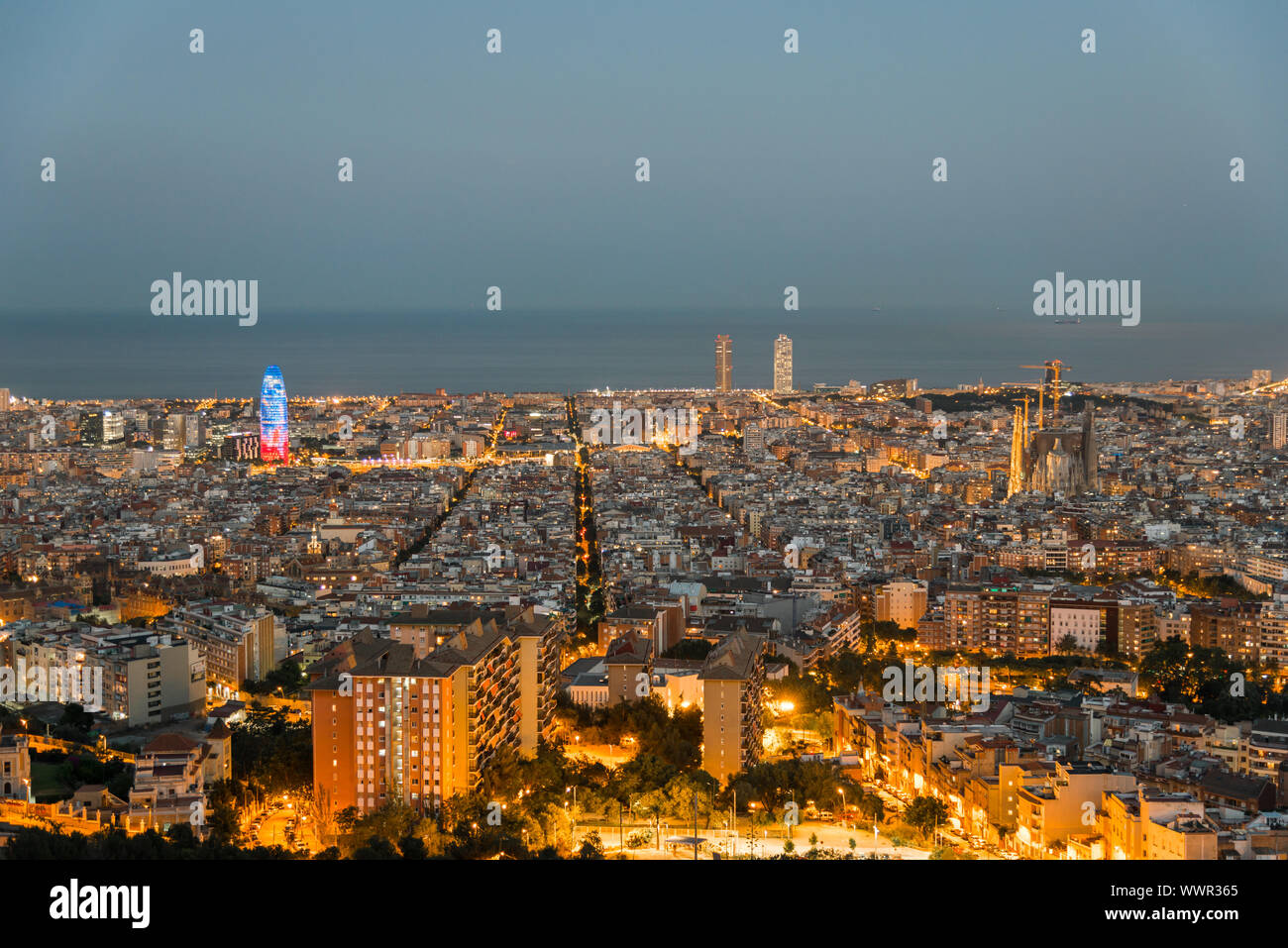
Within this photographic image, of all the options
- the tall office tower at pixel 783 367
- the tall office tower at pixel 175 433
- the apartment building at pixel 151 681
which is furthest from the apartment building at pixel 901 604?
the tall office tower at pixel 783 367

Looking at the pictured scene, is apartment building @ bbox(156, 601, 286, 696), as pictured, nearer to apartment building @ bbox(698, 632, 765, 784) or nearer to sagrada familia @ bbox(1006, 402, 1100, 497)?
apartment building @ bbox(698, 632, 765, 784)

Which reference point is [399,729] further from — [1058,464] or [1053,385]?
[1053,385]

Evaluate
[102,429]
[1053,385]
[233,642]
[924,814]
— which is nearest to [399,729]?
[924,814]

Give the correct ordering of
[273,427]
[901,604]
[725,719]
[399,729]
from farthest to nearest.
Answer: [273,427], [901,604], [725,719], [399,729]

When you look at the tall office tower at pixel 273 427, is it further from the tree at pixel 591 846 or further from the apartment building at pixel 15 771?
the tree at pixel 591 846

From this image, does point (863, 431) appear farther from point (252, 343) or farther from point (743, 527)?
point (252, 343)

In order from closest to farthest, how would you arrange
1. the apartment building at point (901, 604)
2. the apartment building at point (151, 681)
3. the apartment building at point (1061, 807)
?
the apartment building at point (1061, 807)
the apartment building at point (151, 681)
the apartment building at point (901, 604)

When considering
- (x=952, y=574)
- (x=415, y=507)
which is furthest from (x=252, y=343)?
(x=952, y=574)
